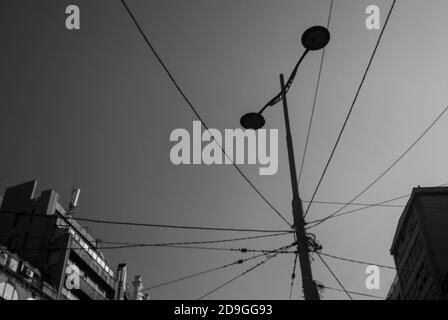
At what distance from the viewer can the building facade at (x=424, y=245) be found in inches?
1109

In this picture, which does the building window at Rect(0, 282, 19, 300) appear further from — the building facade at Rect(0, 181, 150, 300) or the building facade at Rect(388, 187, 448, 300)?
the building facade at Rect(388, 187, 448, 300)

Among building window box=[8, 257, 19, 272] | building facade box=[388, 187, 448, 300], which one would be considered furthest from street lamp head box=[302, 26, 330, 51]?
building window box=[8, 257, 19, 272]

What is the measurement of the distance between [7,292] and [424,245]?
2968cm

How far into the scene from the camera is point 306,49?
9.27 metres

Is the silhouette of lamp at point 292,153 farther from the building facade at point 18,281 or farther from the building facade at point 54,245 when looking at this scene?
the building facade at point 54,245

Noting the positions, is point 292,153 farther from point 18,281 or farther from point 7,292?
point 18,281

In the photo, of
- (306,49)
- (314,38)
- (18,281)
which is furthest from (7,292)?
(314,38)

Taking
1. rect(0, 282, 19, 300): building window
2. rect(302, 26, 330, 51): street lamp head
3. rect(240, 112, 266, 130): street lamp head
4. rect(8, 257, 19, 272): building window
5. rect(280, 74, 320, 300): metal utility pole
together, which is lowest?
rect(280, 74, 320, 300): metal utility pole

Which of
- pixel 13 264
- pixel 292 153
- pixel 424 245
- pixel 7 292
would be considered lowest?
pixel 292 153

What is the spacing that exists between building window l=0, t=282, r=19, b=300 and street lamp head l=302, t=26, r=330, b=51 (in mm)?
25234

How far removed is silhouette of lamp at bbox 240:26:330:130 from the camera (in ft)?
28.7

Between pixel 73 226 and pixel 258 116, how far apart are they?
35461mm
